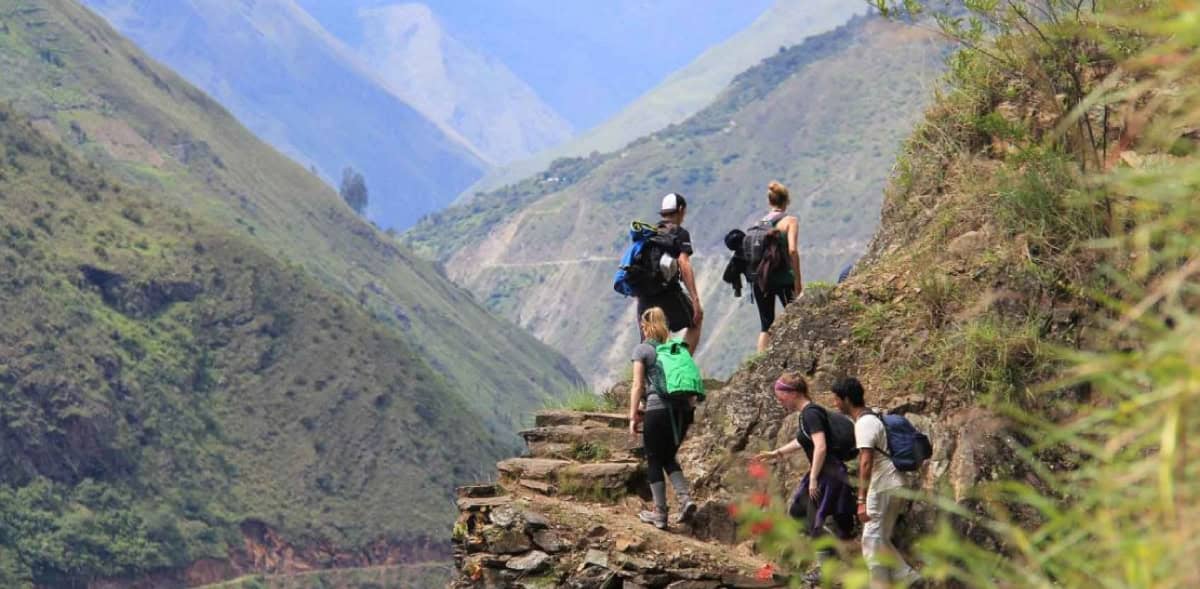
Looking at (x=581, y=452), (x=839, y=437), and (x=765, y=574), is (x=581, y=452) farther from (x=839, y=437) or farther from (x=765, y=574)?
(x=839, y=437)

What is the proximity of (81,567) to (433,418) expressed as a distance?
30.4 meters

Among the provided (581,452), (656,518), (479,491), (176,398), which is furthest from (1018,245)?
(176,398)

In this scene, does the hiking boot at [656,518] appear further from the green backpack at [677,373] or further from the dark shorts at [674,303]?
the dark shorts at [674,303]

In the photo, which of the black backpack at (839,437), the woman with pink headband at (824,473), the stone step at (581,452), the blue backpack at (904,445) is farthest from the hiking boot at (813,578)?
the stone step at (581,452)

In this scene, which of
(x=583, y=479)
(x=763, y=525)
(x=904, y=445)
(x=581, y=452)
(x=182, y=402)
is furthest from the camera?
(x=182, y=402)

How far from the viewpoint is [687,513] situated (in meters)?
14.1

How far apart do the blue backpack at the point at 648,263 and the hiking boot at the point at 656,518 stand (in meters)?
2.03

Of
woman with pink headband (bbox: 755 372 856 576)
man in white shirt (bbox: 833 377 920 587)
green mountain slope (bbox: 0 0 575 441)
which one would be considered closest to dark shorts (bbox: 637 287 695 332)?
woman with pink headband (bbox: 755 372 856 576)

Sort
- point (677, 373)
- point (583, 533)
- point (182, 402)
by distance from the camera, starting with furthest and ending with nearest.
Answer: point (182, 402)
point (583, 533)
point (677, 373)

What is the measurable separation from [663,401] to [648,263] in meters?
1.87

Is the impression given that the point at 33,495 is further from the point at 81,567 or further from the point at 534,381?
the point at 534,381

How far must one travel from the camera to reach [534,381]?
163875 mm

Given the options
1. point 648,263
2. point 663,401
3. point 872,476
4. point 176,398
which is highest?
point 176,398

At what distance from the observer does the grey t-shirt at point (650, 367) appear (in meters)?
13.8
